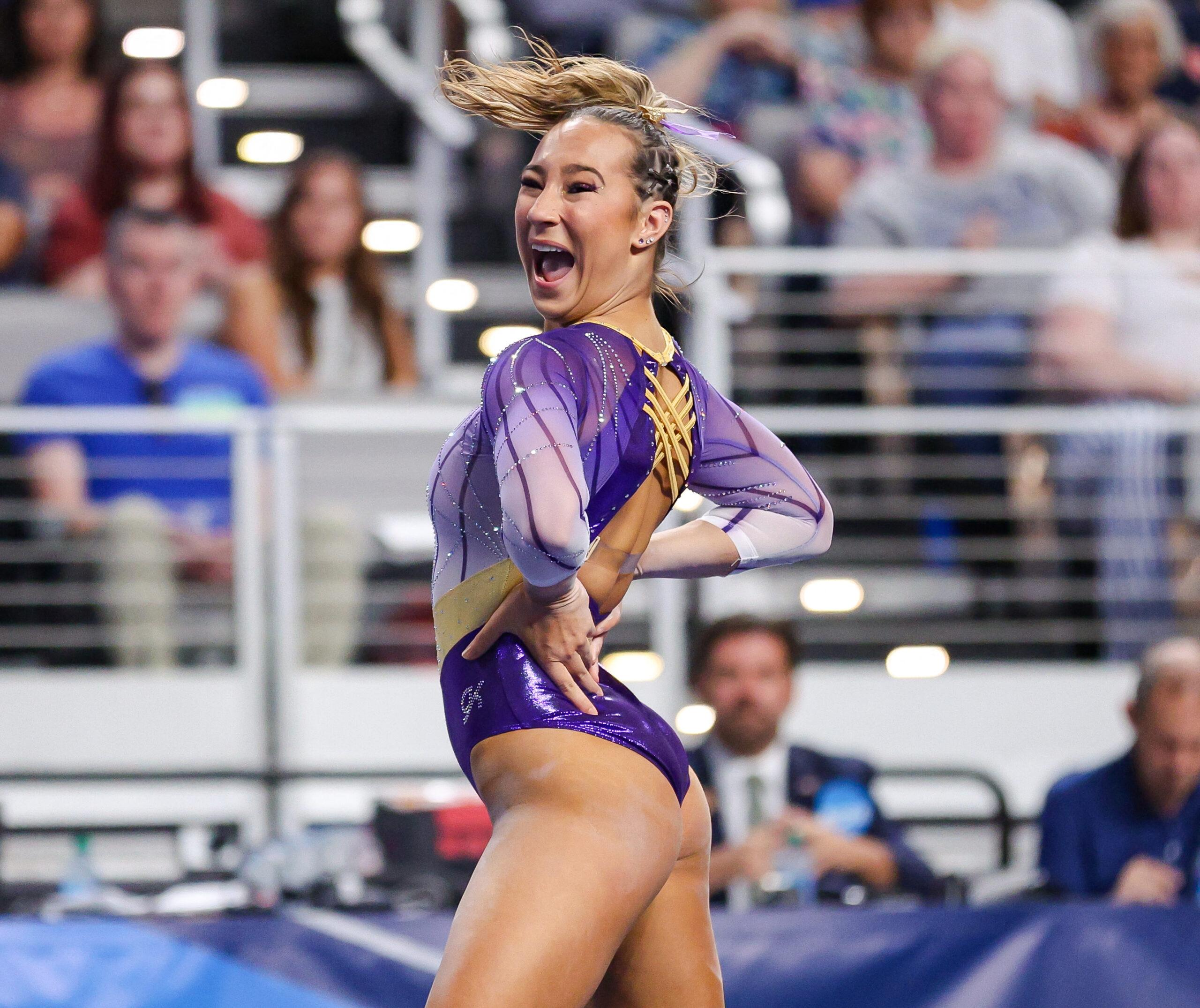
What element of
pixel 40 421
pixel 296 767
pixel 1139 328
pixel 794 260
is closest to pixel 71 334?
pixel 40 421

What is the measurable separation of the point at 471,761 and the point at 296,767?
2824mm

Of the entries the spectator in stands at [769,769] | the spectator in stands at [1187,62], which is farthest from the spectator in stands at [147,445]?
the spectator in stands at [1187,62]

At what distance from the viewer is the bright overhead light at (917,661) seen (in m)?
5.69

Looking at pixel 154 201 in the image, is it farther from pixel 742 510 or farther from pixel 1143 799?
pixel 742 510

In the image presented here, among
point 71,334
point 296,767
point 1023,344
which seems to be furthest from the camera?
point 71,334

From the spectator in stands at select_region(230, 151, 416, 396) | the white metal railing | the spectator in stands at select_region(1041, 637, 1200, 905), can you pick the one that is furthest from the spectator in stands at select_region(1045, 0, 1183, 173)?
the spectator in stands at select_region(1041, 637, 1200, 905)

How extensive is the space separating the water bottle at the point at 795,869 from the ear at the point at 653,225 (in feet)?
6.64

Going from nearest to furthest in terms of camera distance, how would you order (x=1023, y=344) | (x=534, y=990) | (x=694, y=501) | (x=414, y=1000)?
(x=534, y=990), (x=414, y=1000), (x=694, y=501), (x=1023, y=344)

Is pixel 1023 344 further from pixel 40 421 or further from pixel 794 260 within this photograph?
pixel 40 421

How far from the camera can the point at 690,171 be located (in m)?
2.26

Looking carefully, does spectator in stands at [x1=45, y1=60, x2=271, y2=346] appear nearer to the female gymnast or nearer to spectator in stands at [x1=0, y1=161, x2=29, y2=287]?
spectator in stands at [x1=0, y1=161, x2=29, y2=287]

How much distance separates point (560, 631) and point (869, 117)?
4906 millimetres

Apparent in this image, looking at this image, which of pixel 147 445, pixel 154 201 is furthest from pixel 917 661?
pixel 154 201

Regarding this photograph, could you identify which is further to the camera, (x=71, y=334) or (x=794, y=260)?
(x=71, y=334)
